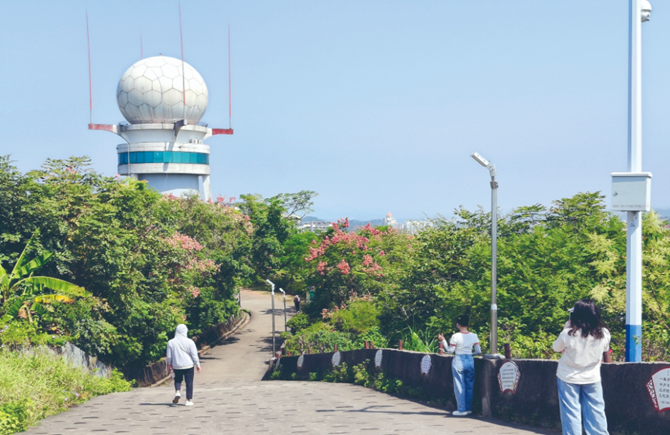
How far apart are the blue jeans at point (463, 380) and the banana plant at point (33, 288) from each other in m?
13.1

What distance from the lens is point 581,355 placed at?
22.9 ft

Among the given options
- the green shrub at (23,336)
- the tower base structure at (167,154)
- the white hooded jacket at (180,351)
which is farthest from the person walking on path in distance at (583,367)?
the tower base structure at (167,154)

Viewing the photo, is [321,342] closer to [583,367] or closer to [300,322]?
[300,322]

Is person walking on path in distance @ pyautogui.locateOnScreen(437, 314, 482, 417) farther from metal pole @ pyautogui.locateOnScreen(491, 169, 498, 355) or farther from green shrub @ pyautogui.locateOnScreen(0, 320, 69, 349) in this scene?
green shrub @ pyautogui.locateOnScreen(0, 320, 69, 349)

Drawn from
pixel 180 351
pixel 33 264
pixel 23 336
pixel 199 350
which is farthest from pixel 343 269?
pixel 180 351

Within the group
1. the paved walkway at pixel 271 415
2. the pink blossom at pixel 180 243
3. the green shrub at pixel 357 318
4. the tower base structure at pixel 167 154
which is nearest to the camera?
the paved walkway at pixel 271 415

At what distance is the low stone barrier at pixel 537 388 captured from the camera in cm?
751

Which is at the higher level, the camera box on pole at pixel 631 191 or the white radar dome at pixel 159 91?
the white radar dome at pixel 159 91

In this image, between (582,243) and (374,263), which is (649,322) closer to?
(582,243)

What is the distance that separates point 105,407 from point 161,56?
46932 mm

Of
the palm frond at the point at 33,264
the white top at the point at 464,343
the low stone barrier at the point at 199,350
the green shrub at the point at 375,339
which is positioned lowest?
the low stone barrier at the point at 199,350

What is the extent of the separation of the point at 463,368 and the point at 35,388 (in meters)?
6.99

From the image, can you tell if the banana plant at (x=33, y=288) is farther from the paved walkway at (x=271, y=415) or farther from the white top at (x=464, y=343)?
the white top at (x=464, y=343)

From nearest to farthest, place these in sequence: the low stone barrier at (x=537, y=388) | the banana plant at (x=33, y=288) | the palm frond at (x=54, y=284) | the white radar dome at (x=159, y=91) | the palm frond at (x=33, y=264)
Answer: the low stone barrier at (x=537, y=388)
the banana plant at (x=33, y=288)
the palm frond at (x=54, y=284)
the palm frond at (x=33, y=264)
the white radar dome at (x=159, y=91)
